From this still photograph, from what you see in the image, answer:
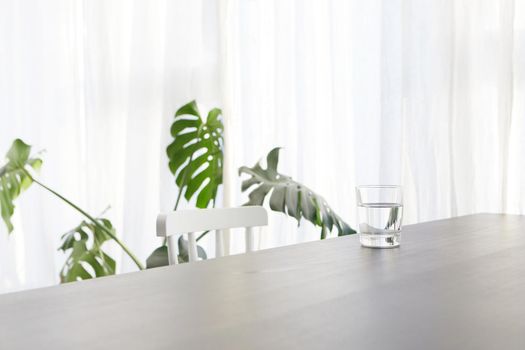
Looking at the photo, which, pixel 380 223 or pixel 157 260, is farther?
pixel 157 260

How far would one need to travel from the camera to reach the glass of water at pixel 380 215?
0.97m

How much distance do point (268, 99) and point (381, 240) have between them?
1897mm

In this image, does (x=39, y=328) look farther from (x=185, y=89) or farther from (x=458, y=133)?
(x=185, y=89)

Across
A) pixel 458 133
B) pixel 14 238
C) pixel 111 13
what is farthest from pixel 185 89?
pixel 458 133

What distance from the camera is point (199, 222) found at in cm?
132

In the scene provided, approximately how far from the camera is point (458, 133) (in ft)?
7.57

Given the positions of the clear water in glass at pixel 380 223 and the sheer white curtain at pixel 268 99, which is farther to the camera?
the sheer white curtain at pixel 268 99

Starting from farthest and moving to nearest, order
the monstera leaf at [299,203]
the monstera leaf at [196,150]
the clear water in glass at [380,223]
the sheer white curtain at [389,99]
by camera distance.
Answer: the monstera leaf at [196,150] → the sheer white curtain at [389,99] → the monstera leaf at [299,203] → the clear water in glass at [380,223]

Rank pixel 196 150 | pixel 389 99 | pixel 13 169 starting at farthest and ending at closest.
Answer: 1. pixel 196 150
2. pixel 389 99
3. pixel 13 169

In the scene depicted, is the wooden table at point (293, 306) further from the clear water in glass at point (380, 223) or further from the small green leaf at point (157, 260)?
the small green leaf at point (157, 260)

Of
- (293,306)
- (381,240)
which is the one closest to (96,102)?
(381,240)

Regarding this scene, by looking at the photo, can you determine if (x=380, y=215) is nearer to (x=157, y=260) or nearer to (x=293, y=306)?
(x=293, y=306)

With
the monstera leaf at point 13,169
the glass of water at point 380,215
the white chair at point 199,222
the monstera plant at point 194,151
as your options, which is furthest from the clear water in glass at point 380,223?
the monstera plant at point 194,151

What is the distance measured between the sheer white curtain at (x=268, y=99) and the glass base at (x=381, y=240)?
1.33m
